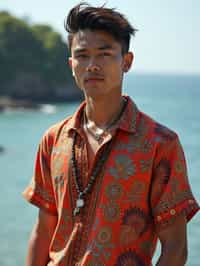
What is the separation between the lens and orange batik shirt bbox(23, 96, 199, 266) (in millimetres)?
1888

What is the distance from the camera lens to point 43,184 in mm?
2150

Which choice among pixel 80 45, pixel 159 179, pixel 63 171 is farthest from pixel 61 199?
pixel 80 45

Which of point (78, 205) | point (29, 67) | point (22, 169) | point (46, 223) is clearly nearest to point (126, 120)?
point (78, 205)

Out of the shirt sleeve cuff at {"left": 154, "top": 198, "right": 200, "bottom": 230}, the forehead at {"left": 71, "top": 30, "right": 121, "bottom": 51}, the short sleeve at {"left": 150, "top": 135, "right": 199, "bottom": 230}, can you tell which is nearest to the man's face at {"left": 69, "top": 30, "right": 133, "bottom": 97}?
the forehead at {"left": 71, "top": 30, "right": 121, "bottom": 51}

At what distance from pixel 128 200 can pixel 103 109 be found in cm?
31

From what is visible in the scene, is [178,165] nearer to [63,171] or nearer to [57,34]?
[63,171]

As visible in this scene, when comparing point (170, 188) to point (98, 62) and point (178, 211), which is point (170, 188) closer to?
point (178, 211)

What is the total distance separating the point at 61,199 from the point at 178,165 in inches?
15.5

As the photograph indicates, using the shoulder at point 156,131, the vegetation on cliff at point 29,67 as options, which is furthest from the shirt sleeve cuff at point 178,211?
the vegetation on cliff at point 29,67

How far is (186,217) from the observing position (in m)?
1.89

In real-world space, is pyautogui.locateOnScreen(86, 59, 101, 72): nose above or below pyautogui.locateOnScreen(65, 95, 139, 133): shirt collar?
above

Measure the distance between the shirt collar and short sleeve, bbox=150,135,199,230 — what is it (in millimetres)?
126

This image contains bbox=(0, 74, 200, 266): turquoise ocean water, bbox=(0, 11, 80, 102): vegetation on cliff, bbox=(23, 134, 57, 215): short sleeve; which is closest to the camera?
bbox=(23, 134, 57, 215): short sleeve

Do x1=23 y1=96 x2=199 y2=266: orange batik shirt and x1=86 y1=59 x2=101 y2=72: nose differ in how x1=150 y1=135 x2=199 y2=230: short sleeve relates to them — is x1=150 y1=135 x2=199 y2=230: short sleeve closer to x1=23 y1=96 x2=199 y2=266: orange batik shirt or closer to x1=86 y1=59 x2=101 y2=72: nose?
x1=23 y1=96 x2=199 y2=266: orange batik shirt
